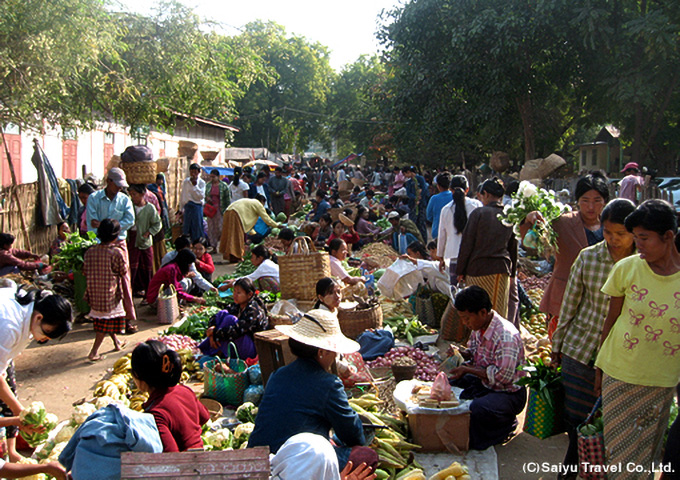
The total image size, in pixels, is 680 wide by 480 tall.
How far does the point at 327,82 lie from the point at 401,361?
5433cm

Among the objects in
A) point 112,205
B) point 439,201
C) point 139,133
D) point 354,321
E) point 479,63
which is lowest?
point 354,321

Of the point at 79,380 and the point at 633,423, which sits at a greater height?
the point at 633,423

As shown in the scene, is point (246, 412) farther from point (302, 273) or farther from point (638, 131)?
point (638, 131)

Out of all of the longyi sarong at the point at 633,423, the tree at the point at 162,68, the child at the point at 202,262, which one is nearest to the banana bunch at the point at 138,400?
the longyi sarong at the point at 633,423

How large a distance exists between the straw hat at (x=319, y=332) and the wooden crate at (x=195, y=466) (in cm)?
87

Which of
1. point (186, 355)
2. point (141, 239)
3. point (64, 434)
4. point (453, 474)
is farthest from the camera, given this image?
point (141, 239)

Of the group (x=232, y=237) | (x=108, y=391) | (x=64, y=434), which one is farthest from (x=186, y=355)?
(x=232, y=237)

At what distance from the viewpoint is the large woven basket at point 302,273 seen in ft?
23.0

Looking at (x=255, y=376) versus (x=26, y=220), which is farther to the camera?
(x=26, y=220)

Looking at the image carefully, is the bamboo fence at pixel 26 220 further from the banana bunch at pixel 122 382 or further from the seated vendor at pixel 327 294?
the seated vendor at pixel 327 294

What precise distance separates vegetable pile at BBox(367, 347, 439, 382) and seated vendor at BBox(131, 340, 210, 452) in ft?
9.38

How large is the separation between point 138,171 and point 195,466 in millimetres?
6769

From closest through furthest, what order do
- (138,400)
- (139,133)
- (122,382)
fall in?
(138,400)
(122,382)
(139,133)

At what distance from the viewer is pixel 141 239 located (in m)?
8.55
